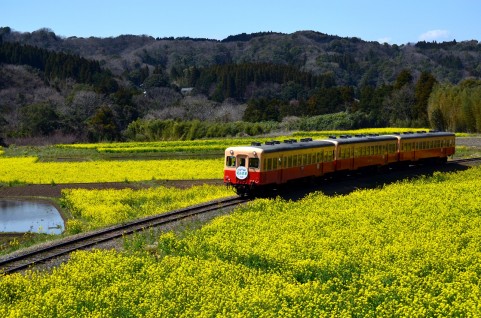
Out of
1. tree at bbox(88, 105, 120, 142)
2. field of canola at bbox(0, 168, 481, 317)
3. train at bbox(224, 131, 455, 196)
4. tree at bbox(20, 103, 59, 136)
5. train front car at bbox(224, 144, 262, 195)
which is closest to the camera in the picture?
field of canola at bbox(0, 168, 481, 317)

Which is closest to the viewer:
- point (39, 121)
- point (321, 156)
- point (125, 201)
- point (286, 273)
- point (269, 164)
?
point (286, 273)

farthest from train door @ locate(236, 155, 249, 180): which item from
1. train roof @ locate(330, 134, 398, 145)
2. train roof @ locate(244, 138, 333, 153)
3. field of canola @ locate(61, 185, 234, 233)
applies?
train roof @ locate(330, 134, 398, 145)

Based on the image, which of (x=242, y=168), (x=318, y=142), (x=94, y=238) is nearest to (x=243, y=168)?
(x=242, y=168)

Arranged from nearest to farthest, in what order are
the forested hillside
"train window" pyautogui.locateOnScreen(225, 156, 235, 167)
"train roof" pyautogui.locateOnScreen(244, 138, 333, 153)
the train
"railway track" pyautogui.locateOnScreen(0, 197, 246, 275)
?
1. "railway track" pyautogui.locateOnScreen(0, 197, 246, 275)
2. the train
3. "train roof" pyautogui.locateOnScreen(244, 138, 333, 153)
4. "train window" pyautogui.locateOnScreen(225, 156, 235, 167)
5. the forested hillside

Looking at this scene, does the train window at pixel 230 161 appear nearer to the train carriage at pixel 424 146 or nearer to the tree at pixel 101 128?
the train carriage at pixel 424 146

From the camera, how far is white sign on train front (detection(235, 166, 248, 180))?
29.1m

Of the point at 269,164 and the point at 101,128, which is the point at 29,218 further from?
the point at 101,128

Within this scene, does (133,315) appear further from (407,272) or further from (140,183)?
(140,183)

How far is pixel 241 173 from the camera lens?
29188 millimetres

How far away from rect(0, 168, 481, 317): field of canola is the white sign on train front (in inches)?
237

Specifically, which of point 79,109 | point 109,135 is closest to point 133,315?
point 109,135

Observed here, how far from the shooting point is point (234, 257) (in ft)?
57.1

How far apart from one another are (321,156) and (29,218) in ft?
43.0

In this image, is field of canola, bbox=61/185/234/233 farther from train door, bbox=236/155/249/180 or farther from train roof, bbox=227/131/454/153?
train roof, bbox=227/131/454/153
